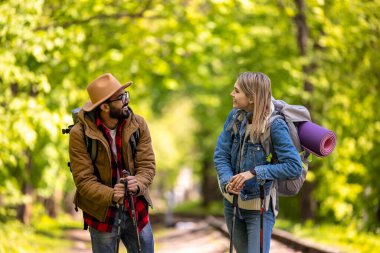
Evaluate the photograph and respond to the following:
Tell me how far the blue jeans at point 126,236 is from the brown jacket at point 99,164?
0.17 meters

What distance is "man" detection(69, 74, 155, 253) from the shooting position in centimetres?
604

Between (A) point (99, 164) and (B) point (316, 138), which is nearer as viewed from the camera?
(A) point (99, 164)

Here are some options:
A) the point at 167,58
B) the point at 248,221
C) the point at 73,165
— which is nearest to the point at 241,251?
the point at 248,221

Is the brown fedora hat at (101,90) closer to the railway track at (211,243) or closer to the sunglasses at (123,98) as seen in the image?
the sunglasses at (123,98)

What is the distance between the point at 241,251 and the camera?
21.6 ft

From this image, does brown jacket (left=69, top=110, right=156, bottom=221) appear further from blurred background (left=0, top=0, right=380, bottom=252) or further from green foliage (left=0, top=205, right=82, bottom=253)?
green foliage (left=0, top=205, right=82, bottom=253)

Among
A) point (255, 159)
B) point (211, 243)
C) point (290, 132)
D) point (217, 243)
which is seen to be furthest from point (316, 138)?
point (211, 243)

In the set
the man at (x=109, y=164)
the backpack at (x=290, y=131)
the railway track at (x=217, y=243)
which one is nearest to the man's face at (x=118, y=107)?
the man at (x=109, y=164)

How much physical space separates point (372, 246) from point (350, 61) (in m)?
6.39

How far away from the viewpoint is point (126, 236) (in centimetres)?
641

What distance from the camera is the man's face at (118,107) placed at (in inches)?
240

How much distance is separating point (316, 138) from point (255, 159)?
19.8 inches

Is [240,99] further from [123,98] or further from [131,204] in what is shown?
[131,204]

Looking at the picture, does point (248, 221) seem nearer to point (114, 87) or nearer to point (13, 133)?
point (114, 87)
